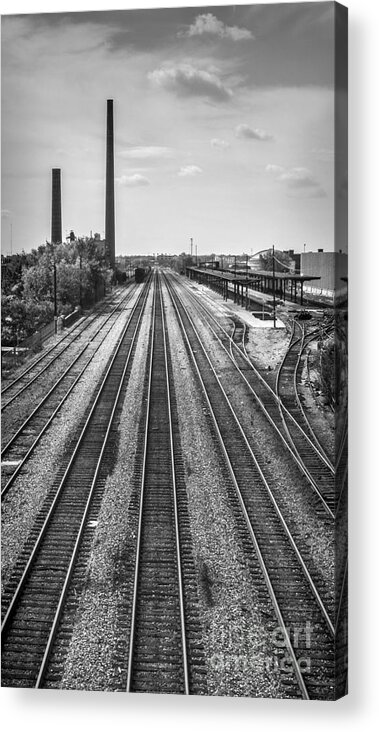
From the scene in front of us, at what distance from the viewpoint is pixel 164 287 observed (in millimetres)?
7801

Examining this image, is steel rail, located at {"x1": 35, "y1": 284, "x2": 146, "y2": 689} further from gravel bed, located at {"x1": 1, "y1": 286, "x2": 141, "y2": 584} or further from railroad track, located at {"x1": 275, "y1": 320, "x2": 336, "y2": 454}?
railroad track, located at {"x1": 275, "y1": 320, "x2": 336, "y2": 454}

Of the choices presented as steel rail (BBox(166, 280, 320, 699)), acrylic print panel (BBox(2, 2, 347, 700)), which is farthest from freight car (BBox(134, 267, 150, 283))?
steel rail (BBox(166, 280, 320, 699))

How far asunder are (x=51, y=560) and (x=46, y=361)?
1.92 metres

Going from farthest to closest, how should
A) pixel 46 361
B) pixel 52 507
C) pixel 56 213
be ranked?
1. pixel 46 361
2. pixel 56 213
3. pixel 52 507

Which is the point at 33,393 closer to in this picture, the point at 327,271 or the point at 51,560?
the point at 51,560

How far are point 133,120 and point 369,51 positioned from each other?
2142 mm

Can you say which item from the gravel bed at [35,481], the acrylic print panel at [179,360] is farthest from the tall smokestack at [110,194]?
the gravel bed at [35,481]

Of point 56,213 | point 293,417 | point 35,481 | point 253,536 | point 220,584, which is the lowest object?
point 220,584

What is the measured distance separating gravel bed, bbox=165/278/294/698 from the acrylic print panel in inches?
0.7

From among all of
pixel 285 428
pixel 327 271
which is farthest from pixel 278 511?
pixel 327 271

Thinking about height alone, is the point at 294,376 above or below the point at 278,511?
above

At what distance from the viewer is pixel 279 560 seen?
6047 millimetres

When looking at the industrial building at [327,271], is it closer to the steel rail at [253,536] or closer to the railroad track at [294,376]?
the railroad track at [294,376]

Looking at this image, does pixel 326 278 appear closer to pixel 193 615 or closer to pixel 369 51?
pixel 369 51
